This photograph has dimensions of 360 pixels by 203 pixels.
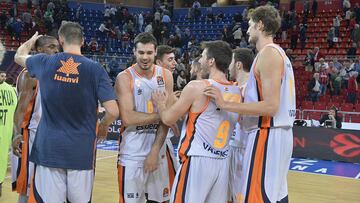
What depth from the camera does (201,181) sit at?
12.0ft

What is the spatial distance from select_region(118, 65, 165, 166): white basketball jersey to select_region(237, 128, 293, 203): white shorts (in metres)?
1.05

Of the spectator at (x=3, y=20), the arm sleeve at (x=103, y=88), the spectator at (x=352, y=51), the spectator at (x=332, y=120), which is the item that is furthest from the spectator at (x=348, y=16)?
the arm sleeve at (x=103, y=88)

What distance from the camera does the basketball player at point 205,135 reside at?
143 inches

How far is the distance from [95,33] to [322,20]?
11.4 meters

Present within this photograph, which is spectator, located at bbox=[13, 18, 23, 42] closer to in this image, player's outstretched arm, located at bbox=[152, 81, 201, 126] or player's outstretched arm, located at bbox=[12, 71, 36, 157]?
player's outstretched arm, located at bbox=[12, 71, 36, 157]

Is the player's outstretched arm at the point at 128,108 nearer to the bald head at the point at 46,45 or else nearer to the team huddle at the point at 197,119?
the team huddle at the point at 197,119

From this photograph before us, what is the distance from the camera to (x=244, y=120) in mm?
3801

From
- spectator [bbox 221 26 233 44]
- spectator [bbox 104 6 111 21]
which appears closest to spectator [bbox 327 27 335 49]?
spectator [bbox 221 26 233 44]

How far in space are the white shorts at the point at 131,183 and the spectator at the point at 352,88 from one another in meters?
12.5

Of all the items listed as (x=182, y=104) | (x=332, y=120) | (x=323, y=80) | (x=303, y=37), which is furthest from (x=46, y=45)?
(x=303, y=37)

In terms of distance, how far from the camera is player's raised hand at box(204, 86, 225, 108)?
348cm

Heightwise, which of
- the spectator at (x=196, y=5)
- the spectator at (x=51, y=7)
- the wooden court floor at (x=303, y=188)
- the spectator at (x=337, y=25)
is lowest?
the wooden court floor at (x=303, y=188)

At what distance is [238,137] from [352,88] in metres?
12.1

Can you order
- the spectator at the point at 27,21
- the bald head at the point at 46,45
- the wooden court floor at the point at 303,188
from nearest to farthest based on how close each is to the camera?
1. the bald head at the point at 46,45
2. the wooden court floor at the point at 303,188
3. the spectator at the point at 27,21
